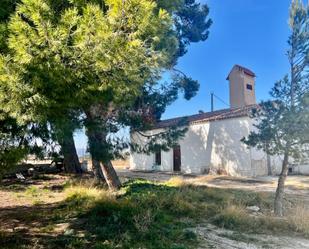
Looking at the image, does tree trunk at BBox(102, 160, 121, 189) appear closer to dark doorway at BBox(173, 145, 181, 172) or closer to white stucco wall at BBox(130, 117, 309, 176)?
white stucco wall at BBox(130, 117, 309, 176)

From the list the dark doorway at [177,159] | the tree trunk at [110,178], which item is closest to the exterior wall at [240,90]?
the dark doorway at [177,159]

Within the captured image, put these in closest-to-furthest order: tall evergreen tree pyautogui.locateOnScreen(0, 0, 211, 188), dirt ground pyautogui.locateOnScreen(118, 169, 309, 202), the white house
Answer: tall evergreen tree pyautogui.locateOnScreen(0, 0, 211, 188), dirt ground pyautogui.locateOnScreen(118, 169, 309, 202), the white house

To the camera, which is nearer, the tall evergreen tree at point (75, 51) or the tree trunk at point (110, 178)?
the tall evergreen tree at point (75, 51)

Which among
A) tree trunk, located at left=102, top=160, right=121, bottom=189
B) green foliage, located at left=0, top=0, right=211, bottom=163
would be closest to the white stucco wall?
tree trunk, located at left=102, top=160, right=121, bottom=189

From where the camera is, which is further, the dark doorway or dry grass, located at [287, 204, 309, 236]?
the dark doorway

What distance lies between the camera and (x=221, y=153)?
969 inches

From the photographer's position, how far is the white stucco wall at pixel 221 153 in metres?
22.9

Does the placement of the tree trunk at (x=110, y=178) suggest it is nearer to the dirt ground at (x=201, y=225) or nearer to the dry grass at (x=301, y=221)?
the dirt ground at (x=201, y=225)

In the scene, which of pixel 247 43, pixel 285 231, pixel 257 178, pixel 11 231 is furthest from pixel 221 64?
pixel 11 231

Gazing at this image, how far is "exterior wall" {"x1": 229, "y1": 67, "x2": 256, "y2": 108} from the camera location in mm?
26750

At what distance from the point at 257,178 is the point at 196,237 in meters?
15.1

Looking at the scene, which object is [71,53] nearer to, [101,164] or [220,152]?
[101,164]

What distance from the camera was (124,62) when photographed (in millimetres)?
4453

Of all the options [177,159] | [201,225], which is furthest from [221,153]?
[201,225]
